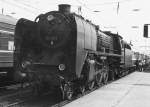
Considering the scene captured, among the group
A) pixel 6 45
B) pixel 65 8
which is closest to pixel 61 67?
pixel 65 8

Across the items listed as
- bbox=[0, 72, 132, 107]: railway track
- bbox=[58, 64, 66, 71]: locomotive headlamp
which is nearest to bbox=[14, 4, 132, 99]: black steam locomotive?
bbox=[58, 64, 66, 71]: locomotive headlamp

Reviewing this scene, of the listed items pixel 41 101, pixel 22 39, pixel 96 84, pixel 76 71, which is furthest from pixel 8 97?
pixel 96 84

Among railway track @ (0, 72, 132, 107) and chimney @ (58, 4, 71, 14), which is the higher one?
chimney @ (58, 4, 71, 14)

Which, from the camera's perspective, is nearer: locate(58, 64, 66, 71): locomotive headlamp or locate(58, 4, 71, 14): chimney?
locate(58, 64, 66, 71): locomotive headlamp

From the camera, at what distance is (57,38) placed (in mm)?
10875

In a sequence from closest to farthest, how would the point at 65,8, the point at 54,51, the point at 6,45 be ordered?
the point at 54,51 → the point at 65,8 → the point at 6,45

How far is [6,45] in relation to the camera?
1296cm

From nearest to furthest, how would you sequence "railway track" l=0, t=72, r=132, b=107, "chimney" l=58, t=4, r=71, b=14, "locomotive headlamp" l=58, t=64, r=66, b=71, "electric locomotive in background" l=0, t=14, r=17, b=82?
"railway track" l=0, t=72, r=132, b=107 → "locomotive headlamp" l=58, t=64, r=66, b=71 → "chimney" l=58, t=4, r=71, b=14 → "electric locomotive in background" l=0, t=14, r=17, b=82

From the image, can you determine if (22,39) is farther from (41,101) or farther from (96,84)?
(96,84)

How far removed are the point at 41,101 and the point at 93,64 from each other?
9.91 feet

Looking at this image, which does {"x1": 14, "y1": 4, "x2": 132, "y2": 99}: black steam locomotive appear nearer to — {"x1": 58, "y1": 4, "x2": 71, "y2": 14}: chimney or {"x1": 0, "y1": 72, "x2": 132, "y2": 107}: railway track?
{"x1": 58, "y1": 4, "x2": 71, "y2": 14}: chimney

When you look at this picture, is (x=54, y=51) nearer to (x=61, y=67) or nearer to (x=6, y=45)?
(x=61, y=67)

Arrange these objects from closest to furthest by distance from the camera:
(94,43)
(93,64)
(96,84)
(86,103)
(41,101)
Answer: (86,103)
(41,101)
(93,64)
(94,43)
(96,84)

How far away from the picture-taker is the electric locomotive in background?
12.5m
